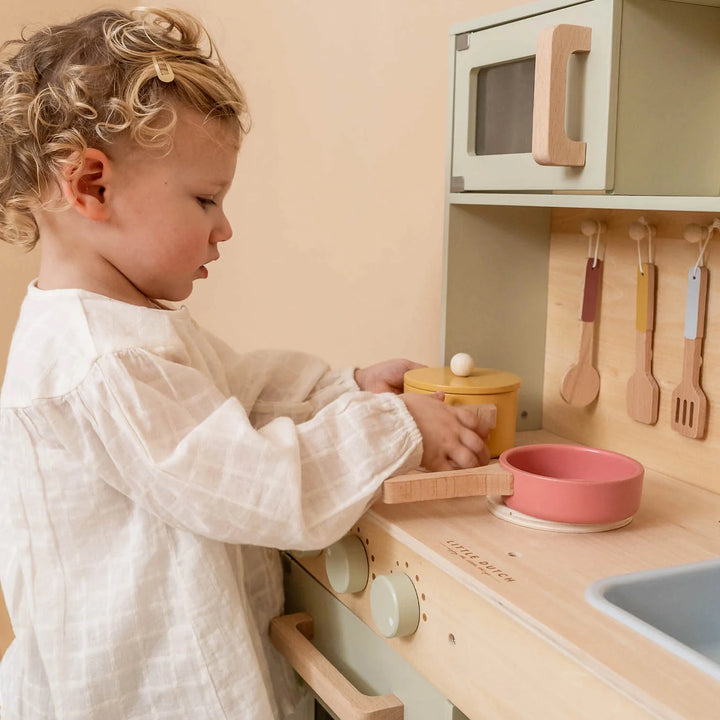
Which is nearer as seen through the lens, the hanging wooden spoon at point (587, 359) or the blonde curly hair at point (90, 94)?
the blonde curly hair at point (90, 94)

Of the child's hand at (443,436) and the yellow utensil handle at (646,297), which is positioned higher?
the yellow utensil handle at (646,297)

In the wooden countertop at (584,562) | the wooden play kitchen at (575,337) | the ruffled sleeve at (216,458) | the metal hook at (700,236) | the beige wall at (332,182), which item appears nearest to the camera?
the wooden countertop at (584,562)

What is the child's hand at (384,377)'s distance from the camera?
3.93 feet

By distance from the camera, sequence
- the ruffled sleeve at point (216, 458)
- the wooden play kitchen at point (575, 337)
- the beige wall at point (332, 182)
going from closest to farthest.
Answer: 1. the wooden play kitchen at point (575, 337)
2. the ruffled sleeve at point (216, 458)
3. the beige wall at point (332, 182)

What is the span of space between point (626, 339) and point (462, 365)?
0.79ft

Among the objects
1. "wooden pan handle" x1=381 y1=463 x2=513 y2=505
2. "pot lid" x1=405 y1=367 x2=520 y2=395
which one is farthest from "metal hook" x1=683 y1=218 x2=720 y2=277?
"wooden pan handle" x1=381 y1=463 x2=513 y2=505

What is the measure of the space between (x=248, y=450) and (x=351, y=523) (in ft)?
0.41

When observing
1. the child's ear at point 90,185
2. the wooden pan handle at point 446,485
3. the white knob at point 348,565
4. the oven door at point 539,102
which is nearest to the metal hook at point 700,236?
the oven door at point 539,102

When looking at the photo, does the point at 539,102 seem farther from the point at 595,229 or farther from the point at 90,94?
the point at 90,94

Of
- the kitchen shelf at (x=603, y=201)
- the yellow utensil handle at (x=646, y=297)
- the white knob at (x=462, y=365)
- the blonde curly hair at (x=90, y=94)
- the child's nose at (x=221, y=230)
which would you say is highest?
the blonde curly hair at (x=90, y=94)

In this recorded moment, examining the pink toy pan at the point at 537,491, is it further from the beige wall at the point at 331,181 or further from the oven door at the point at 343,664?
the beige wall at the point at 331,181

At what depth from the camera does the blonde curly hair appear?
90 cm

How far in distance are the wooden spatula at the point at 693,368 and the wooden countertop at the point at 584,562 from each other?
0.24 ft

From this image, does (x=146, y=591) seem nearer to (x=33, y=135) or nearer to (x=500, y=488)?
(x=500, y=488)
